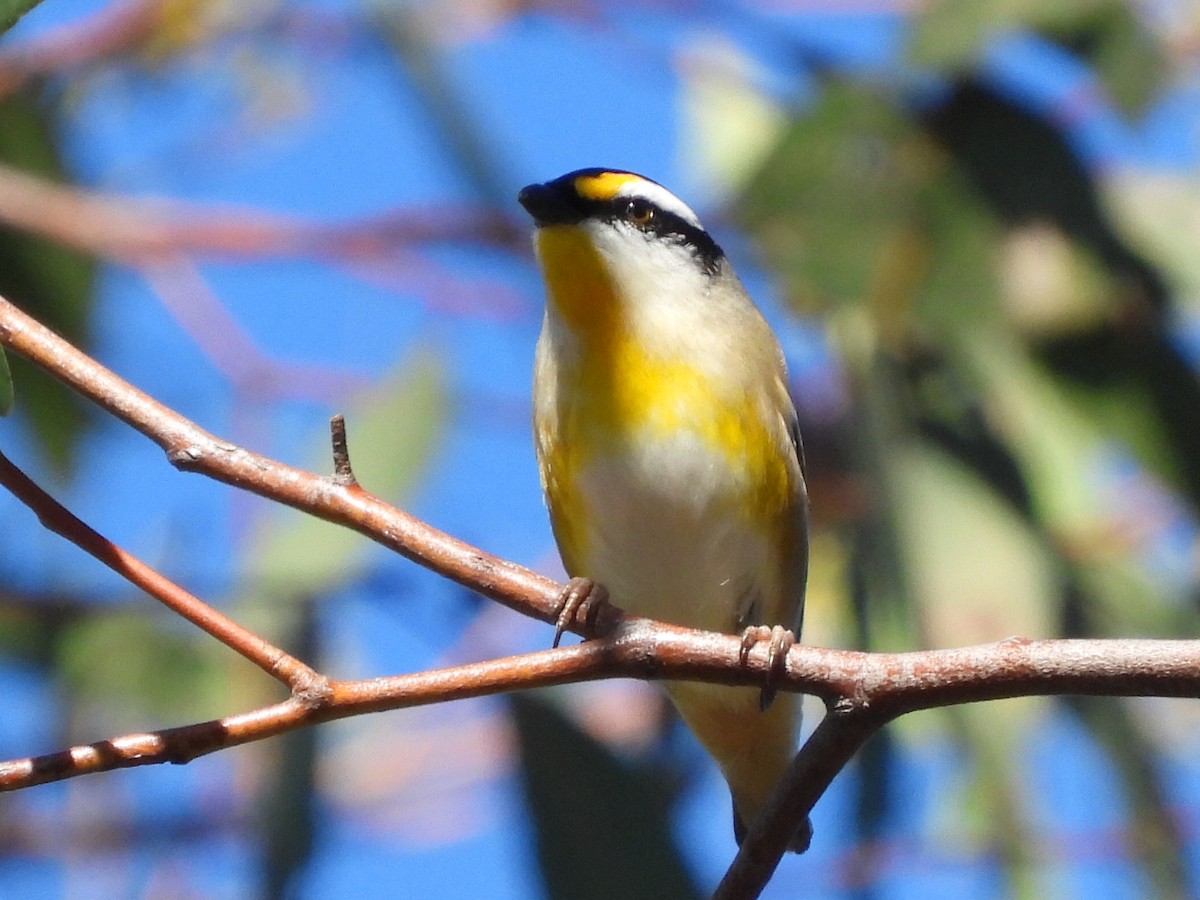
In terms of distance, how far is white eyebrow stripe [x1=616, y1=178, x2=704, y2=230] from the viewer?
2355 mm

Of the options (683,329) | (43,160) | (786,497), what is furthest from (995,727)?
(43,160)

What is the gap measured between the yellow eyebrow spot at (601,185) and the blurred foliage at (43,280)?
4.72 ft

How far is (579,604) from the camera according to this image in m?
1.71

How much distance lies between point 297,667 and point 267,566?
2.12 meters

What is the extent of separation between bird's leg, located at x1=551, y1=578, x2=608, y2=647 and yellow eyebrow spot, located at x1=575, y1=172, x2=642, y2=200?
0.69 m

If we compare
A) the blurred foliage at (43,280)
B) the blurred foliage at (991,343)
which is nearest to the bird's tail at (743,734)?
the blurred foliage at (991,343)

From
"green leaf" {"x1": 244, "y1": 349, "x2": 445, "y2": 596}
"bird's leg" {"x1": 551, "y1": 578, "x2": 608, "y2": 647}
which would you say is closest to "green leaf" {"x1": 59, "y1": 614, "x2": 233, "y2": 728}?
"green leaf" {"x1": 244, "y1": 349, "x2": 445, "y2": 596}

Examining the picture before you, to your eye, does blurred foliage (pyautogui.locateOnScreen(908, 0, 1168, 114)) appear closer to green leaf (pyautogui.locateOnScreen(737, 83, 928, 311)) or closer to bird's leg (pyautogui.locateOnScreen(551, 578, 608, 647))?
green leaf (pyautogui.locateOnScreen(737, 83, 928, 311))

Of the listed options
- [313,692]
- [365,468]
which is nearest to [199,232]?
[365,468]

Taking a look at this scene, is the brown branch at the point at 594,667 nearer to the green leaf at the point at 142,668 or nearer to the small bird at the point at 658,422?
the small bird at the point at 658,422

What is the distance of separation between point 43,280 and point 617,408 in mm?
1884

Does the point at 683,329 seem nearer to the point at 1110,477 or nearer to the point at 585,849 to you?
the point at 585,849

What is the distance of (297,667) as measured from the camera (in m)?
1.28

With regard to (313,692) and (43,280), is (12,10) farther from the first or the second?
(43,280)
